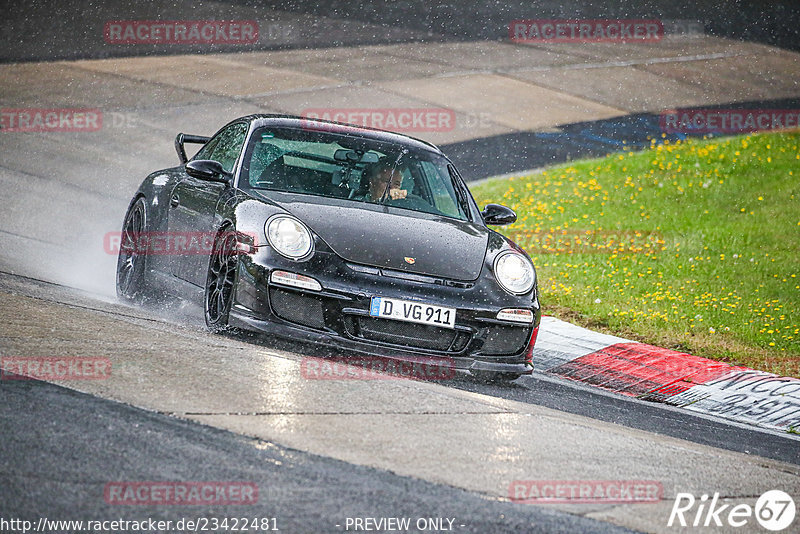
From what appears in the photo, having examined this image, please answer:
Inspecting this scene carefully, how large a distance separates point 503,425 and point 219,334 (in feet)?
6.84

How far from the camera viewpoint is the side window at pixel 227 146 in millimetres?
7930

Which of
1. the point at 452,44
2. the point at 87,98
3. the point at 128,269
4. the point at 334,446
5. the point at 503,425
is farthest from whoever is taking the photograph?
the point at 452,44

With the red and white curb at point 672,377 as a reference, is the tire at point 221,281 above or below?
above

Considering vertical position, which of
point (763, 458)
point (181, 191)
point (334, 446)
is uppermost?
point (181, 191)

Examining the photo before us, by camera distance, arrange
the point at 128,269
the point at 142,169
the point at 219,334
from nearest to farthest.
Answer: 1. the point at 219,334
2. the point at 128,269
3. the point at 142,169

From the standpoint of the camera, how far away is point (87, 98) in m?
16.8

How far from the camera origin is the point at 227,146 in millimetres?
8219

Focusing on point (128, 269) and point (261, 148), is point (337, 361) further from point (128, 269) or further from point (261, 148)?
point (128, 269)

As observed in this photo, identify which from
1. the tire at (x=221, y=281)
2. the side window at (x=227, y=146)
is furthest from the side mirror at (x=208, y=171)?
the tire at (x=221, y=281)

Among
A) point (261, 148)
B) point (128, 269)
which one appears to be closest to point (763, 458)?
point (261, 148)

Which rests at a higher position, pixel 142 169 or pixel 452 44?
pixel 452 44

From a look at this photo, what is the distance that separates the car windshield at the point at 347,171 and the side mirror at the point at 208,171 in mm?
122

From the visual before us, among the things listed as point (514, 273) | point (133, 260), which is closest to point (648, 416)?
point (514, 273)

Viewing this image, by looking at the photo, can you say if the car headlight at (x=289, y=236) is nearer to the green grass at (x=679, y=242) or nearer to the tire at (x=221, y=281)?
the tire at (x=221, y=281)
